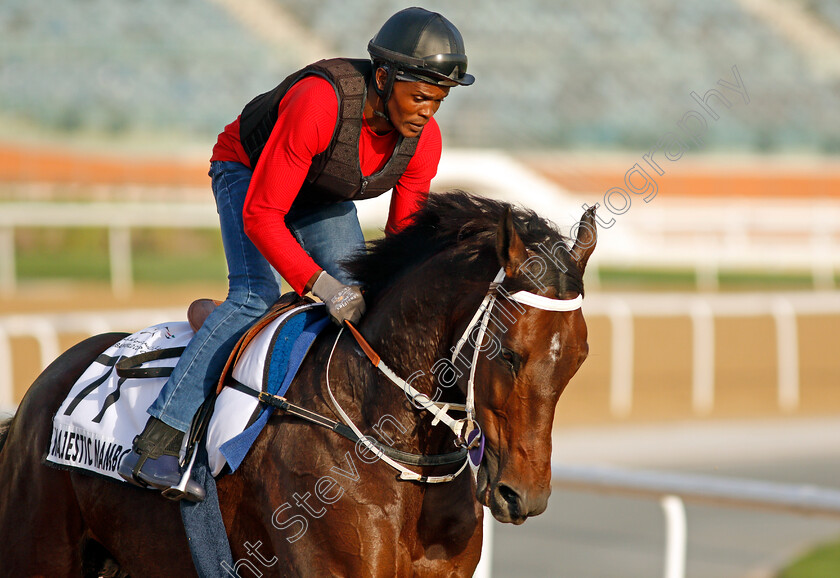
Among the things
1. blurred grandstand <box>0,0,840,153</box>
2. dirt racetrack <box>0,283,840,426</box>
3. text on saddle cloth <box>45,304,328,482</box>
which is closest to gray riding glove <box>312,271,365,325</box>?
text on saddle cloth <box>45,304,328,482</box>

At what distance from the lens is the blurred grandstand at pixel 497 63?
871 inches

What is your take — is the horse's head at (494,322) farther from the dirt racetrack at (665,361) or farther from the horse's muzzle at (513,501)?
the dirt racetrack at (665,361)

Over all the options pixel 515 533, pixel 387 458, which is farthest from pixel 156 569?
pixel 515 533

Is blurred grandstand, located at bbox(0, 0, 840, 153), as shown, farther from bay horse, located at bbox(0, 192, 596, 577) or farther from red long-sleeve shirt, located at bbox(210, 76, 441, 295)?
bay horse, located at bbox(0, 192, 596, 577)

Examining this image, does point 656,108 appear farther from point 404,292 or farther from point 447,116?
point 404,292

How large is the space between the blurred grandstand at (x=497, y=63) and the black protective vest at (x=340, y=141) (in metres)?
18.5

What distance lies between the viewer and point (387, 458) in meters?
2.64

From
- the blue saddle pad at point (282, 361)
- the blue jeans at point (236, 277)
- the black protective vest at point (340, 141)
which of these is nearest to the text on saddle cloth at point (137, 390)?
the blue saddle pad at point (282, 361)

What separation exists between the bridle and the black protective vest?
463 millimetres

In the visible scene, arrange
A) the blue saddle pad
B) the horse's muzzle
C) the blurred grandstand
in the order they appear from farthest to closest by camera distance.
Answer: the blurred grandstand < the blue saddle pad < the horse's muzzle

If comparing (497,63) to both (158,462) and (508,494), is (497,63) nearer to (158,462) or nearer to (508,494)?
(158,462)

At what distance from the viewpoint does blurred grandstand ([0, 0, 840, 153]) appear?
72.6ft

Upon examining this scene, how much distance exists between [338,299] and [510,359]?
57 centimetres

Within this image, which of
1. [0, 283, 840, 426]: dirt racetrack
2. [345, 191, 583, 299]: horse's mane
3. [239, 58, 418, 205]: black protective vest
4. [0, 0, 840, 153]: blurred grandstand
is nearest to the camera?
[345, 191, 583, 299]: horse's mane
